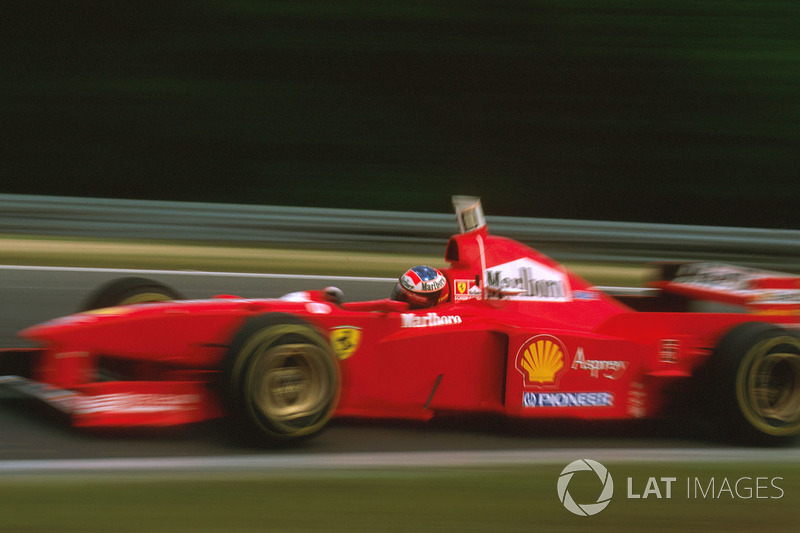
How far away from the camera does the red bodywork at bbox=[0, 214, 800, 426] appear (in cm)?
451

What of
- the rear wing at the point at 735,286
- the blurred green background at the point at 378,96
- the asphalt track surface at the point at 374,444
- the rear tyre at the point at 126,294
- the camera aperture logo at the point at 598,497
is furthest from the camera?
the blurred green background at the point at 378,96

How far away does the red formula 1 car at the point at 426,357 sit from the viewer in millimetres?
4453

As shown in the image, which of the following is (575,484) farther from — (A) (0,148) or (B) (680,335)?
(A) (0,148)

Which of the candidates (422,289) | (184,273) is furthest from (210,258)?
(422,289)

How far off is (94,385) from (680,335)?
9.53 feet

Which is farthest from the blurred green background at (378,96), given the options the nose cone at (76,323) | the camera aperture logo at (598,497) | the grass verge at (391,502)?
the grass verge at (391,502)

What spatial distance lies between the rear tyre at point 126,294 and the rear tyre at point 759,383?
2942 millimetres

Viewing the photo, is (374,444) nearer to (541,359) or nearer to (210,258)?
(541,359)

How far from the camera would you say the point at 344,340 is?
4777 mm

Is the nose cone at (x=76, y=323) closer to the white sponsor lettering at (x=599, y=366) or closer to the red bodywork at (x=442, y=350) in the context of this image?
the red bodywork at (x=442, y=350)

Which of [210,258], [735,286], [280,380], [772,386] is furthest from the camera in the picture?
[210,258]

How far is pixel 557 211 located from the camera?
12734 millimetres

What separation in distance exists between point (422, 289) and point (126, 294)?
1574 mm

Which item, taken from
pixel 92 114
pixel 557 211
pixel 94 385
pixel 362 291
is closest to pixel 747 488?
pixel 94 385
